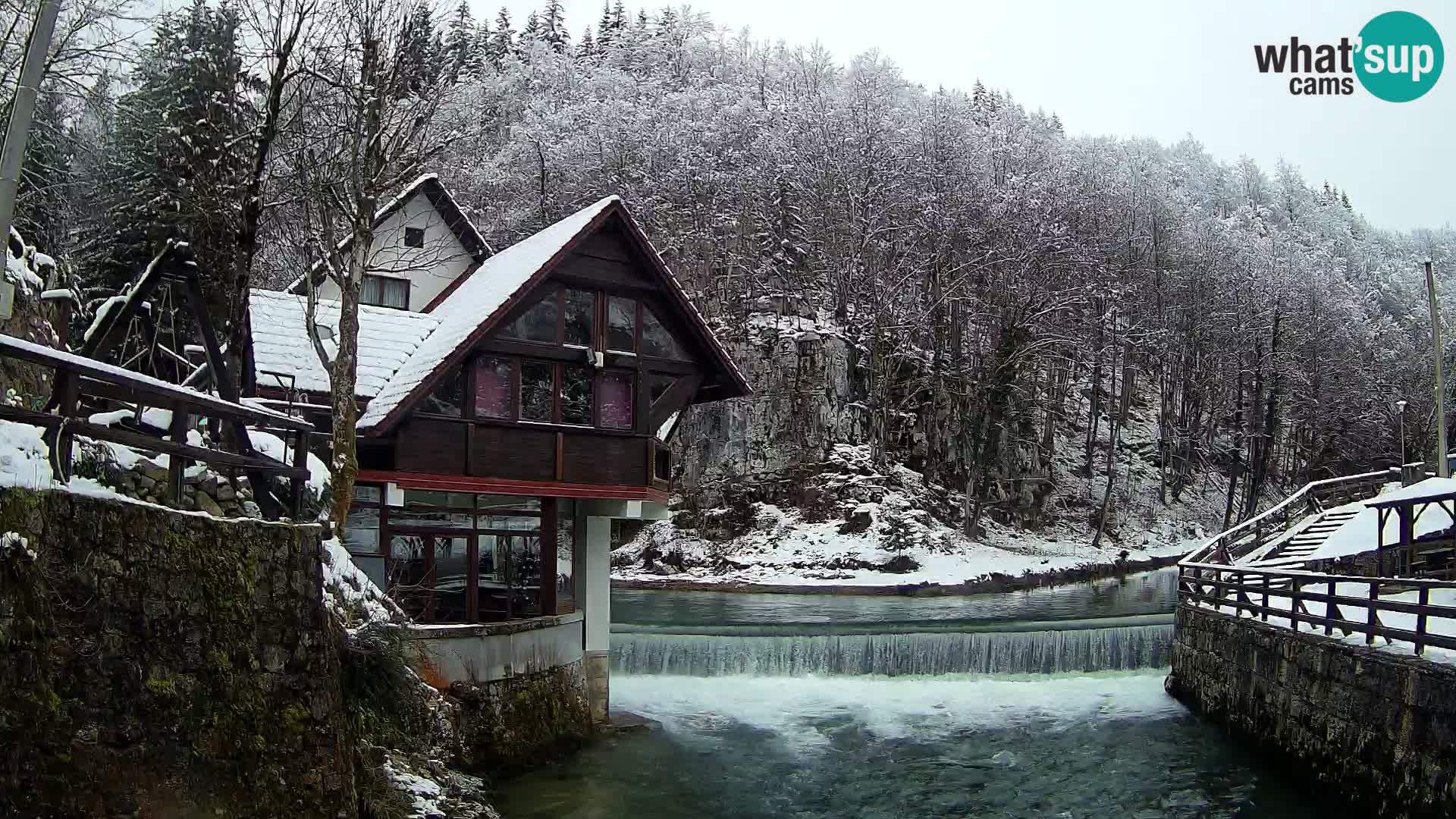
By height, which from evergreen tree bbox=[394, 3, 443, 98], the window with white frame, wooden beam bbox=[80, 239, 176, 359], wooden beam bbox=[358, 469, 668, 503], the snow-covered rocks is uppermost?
evergreen tree bbox=[394, 3, 443, 98]

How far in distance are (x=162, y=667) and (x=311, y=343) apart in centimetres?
1195

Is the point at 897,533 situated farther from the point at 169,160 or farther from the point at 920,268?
the point at 169,160

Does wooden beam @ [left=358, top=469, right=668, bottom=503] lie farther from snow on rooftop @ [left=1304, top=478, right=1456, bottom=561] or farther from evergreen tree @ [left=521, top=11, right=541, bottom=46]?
evergreen tree @ [left=521, top=11, right=541, bottom=46]

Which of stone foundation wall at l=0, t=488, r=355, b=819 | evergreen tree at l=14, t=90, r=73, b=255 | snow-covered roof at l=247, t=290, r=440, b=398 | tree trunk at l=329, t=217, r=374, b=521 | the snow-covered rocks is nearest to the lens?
the snow-covered rocks

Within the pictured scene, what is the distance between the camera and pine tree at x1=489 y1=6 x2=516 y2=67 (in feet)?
Result: 262

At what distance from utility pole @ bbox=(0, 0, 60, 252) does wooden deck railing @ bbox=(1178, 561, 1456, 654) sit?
Answer: 579 inches

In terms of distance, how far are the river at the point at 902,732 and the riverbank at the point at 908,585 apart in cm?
811

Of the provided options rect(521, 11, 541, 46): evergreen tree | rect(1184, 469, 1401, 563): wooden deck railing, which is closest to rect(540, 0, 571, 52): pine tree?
rect(521, 11, 541, 46): evergreen tree

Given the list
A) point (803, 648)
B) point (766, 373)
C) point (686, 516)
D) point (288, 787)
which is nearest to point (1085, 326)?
point (766, 373)

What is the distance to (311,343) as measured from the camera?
19234 mm

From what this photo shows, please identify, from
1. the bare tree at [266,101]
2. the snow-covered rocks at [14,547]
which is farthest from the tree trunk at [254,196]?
the snow-covered rocks at [14,547]

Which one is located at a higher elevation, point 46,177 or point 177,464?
point 46,177

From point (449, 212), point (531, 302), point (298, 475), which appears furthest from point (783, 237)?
point (298, 475)

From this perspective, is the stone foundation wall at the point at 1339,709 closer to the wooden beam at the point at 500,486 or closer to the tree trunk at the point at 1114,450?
the wooden beam at the point at 500,486
